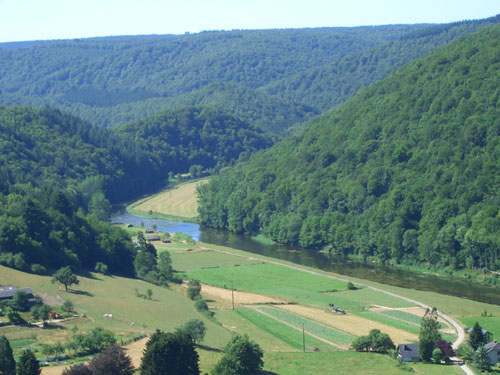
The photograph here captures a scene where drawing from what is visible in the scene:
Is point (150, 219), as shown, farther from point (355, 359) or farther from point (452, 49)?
point (355, 359)

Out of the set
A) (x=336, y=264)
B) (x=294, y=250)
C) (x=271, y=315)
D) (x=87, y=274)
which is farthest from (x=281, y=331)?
(x=294, y=250)

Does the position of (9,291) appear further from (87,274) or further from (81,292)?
(87,274)

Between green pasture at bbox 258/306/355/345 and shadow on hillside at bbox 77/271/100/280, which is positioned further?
shadow on hillside at bbox 77/271/100/280

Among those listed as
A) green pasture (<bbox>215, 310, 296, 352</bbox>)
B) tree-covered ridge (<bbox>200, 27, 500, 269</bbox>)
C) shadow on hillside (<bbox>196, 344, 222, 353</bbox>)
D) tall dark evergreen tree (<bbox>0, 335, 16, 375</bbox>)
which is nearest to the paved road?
green pasture (<bbox>215, 310, 296, 352</bbox>)

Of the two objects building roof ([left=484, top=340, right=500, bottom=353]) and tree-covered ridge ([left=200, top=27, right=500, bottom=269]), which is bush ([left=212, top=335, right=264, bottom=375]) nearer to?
building roof ([left=484, top=340, right=500, bottom=353])

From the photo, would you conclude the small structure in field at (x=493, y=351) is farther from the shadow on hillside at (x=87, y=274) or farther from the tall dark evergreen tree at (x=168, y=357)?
the shadow on hillside at (x=87, y=274)

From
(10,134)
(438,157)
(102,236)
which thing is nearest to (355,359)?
(102,236)
